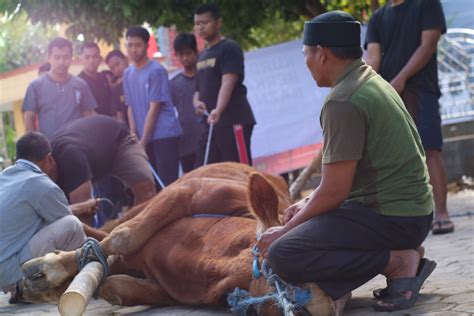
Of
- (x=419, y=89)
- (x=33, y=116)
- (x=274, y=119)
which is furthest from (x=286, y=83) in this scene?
(x=419, y=89)

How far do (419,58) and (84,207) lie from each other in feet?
9.15

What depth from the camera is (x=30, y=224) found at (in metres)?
6.17

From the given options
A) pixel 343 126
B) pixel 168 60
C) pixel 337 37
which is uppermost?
pixel 337 37

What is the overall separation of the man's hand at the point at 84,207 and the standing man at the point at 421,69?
8.08 ft

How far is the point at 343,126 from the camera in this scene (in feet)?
14.3

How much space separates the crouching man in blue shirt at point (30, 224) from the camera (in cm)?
607

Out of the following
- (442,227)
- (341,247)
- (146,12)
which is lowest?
(442,227)

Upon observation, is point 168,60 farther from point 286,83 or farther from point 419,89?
point 419,89

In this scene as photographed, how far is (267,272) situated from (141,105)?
5573 mm

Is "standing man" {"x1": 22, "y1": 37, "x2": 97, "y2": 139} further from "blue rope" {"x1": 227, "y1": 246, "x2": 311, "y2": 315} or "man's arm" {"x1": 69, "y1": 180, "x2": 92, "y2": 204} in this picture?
"blue rope" {"x1": 227, "y1": 246, "x2": 311, "y2": 315}

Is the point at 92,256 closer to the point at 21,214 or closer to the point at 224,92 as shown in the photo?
the point at 21,214

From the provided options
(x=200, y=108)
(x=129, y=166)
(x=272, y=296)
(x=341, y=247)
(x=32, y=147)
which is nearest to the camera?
(x=272, y=296)

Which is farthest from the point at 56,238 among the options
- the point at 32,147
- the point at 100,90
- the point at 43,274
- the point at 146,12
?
the point at 146,12

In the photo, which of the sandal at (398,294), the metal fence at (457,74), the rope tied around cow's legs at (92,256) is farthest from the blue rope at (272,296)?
the metal fence at (457,74)
